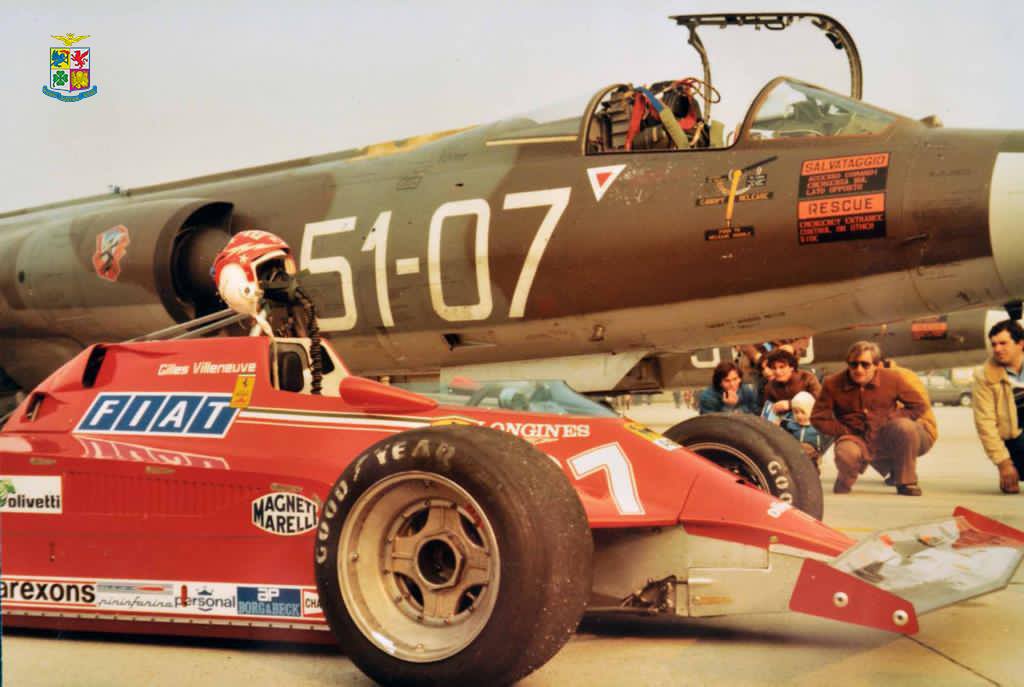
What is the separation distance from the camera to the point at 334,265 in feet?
32.1

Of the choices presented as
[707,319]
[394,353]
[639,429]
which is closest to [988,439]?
[707,319]

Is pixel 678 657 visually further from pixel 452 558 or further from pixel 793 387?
pixel 793 387

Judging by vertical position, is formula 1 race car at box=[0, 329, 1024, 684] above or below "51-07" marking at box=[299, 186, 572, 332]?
below

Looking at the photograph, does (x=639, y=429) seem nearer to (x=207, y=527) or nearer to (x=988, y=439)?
(x=207, y=527)

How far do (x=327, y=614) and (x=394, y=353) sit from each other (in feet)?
19.3

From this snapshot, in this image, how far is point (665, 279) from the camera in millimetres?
8422

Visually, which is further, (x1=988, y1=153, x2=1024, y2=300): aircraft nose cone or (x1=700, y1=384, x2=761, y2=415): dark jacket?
(x1=700, y1=384, x2=761, y2=415): dark jacket

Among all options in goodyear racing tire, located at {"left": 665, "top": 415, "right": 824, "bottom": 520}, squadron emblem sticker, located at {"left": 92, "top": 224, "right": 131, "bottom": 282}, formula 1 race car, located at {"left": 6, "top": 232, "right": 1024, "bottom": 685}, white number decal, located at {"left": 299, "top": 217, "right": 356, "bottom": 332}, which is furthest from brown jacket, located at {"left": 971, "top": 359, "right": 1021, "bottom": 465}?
squadron emblem sticker, located at {"left": 92, "top": 224, "right": 131, "bottom": 282}

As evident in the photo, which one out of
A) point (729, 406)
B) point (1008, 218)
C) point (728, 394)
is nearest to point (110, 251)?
point (728, 394)

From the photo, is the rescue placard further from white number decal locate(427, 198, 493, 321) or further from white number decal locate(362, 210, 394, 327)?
white number decal locate(362, 210, 394, 327)

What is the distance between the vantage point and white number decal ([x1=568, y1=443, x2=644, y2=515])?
4.36m

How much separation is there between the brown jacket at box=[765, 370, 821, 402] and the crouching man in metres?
1.67

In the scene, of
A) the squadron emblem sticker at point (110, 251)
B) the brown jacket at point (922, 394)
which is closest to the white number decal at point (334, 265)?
the squadron emblem sticker at point (110, 251)

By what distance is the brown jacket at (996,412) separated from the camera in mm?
11086
